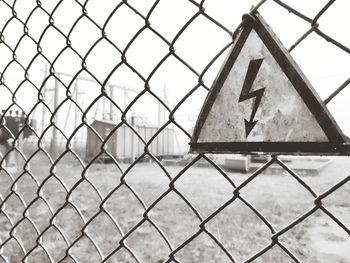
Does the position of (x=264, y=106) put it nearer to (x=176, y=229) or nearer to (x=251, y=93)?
(x=251, y=93)

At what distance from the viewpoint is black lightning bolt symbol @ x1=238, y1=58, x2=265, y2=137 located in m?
0.68

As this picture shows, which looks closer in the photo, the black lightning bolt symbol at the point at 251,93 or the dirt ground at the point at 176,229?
the black lightning bolt symbol at the point at 251,93

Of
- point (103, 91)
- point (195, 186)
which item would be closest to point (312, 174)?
point (195, 186)

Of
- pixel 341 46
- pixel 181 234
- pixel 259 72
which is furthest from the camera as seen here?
pixel 181 234

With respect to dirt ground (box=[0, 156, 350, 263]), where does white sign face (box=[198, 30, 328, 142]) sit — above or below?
above

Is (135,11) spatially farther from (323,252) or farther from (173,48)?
(323,252)

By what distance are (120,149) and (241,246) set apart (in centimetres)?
1341

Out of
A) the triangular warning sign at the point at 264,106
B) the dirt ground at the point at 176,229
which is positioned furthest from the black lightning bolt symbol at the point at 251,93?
the dirt ground at the point at 176,229

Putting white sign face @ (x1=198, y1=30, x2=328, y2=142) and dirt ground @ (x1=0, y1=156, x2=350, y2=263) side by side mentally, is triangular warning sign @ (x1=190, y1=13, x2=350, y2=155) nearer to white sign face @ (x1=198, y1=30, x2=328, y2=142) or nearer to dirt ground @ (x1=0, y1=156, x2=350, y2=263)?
white sign face @ (x1=198, y1=30, x2=328, y2=142)

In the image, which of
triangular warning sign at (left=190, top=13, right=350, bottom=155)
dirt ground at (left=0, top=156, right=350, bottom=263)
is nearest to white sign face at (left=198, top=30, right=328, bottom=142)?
triangular warning sign at (left=190, top=13, right=350, bottom=155)

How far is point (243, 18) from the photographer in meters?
0.68

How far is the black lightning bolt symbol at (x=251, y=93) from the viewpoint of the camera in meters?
0.68

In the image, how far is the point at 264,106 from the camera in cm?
67

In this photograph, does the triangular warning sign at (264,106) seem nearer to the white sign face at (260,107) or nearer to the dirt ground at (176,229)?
the white sign face at (260,107)
